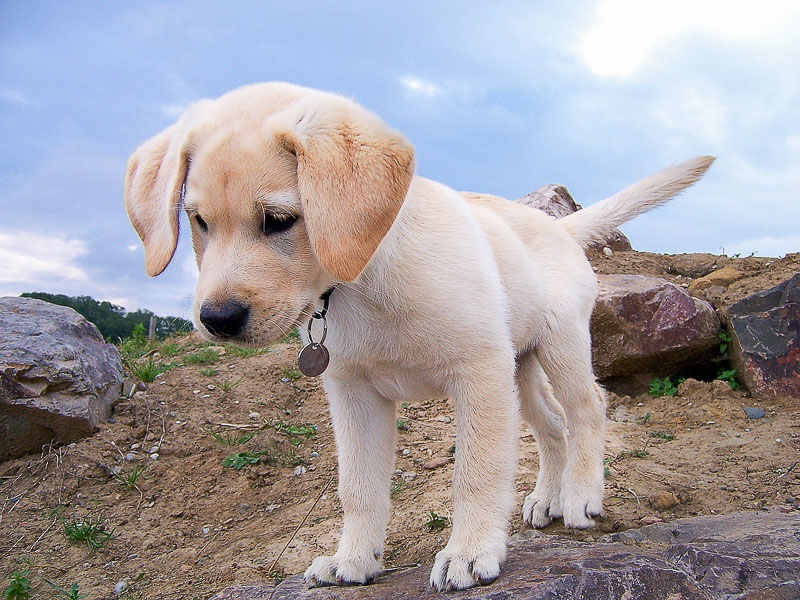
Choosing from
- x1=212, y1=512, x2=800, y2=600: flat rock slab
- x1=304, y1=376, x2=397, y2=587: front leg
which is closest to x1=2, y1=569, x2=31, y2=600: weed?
x1=212, y1=512, x2=800, y2=600: flat rock slab

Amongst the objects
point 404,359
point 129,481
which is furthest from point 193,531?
point 404,359

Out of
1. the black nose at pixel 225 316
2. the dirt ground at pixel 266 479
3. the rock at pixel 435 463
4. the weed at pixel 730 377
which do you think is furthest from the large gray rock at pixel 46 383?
the weed at pixel 730 377

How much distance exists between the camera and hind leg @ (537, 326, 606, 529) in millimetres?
Result: 3449

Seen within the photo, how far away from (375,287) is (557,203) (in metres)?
5.86

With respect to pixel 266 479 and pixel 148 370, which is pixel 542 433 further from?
pixel 148 370

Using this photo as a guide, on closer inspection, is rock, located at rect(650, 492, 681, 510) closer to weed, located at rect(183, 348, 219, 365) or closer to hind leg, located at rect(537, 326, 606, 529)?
hind leg, located at rect(537, 326, 606, 529)

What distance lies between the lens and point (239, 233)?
225 centimetres

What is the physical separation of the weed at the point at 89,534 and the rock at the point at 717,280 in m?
5.51

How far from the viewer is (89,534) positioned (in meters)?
4.44

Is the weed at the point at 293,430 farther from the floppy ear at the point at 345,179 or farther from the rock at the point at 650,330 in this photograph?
the floppy ear at the point at 345,179

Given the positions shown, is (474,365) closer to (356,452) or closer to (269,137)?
(356,452)

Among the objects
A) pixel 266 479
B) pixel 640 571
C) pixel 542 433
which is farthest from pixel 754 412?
pixel 266 479

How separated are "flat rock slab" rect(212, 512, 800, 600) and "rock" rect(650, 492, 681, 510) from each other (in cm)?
69

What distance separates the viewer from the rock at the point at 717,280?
6.75 metres
